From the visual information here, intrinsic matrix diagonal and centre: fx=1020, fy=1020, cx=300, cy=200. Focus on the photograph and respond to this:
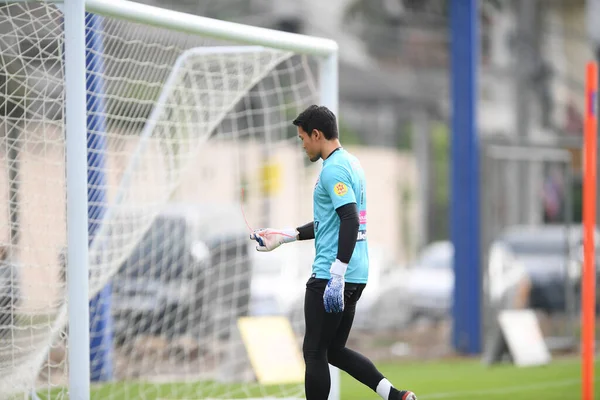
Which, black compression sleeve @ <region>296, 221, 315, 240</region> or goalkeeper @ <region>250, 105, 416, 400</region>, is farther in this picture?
black compression sleeve @ <region>296, 221, 315, 240</region>

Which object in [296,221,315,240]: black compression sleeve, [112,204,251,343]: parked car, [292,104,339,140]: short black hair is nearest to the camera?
[292,104,339,140]: short black hair

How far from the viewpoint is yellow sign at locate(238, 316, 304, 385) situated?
9.16 m

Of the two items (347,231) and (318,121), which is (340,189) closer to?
(347,231)

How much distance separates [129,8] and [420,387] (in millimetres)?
4698

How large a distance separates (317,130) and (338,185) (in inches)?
15.2

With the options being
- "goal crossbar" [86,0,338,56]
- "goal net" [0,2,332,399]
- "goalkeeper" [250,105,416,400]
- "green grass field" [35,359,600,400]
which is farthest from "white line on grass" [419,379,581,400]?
"goal crossbar" [86,0,338,56]

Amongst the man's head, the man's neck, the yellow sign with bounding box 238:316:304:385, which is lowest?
the yellow sign with bounding box 238:316:304:385

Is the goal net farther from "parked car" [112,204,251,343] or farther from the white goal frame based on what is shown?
the white goal frame

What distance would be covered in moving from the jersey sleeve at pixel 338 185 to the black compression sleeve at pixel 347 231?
0.04 metres

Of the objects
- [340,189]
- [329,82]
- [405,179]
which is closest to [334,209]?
[340,189]

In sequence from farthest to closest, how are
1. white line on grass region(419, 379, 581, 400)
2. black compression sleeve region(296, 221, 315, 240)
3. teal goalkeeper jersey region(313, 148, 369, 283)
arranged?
white line on grass region(419, 379, 581, 400) → black compression sleeve region(296, 221, 315, 240) → teal goalkeeper jersey region(313, 148, 369, 283)

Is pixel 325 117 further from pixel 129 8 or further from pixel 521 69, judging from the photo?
pixel 521 69

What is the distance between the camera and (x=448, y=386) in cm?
935

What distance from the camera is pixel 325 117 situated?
5.73 meters
